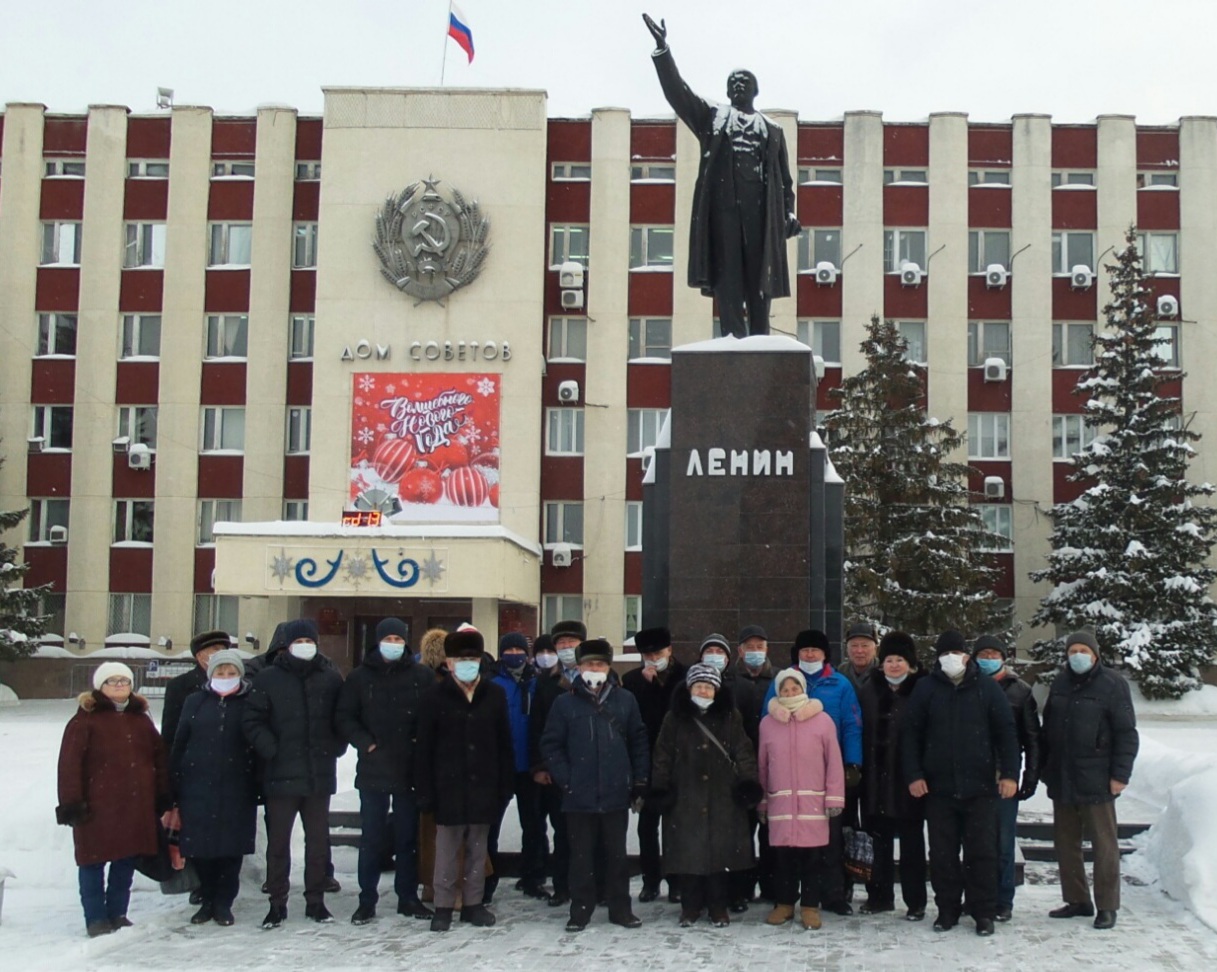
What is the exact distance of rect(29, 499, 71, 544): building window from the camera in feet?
111

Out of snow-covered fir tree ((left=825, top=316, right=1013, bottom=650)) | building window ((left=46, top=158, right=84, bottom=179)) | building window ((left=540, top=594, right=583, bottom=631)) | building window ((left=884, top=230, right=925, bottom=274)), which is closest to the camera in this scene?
snow-covered fir tree ((left=825, top=316, right=1013, bottom=650))

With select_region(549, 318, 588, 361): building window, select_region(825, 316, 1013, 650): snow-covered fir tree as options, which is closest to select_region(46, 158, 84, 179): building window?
select_region(549, 318, 588, 361): building window

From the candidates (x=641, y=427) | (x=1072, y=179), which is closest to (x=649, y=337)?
(x=641, y=427)

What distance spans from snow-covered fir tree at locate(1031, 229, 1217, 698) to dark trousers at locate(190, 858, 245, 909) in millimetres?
24338

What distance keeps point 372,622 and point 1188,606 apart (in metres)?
17.7

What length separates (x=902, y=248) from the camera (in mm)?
34094

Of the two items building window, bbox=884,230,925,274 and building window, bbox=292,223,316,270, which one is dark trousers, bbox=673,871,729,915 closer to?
building window, bbox=884,230,925,274

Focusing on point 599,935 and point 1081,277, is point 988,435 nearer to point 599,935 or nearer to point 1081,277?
point 1081,277

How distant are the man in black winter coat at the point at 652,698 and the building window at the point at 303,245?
89.3ft

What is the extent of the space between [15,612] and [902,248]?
2214 cm

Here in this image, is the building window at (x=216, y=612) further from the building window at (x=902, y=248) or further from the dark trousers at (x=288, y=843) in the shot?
the dark trousers at (x=288, y=843)

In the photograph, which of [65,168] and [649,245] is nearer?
[649,245]

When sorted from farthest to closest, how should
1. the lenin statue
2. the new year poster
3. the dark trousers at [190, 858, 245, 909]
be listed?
the new year poster → the lenin statue → the dark trousers at [190, 858, 245, 909]

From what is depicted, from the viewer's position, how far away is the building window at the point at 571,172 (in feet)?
111
